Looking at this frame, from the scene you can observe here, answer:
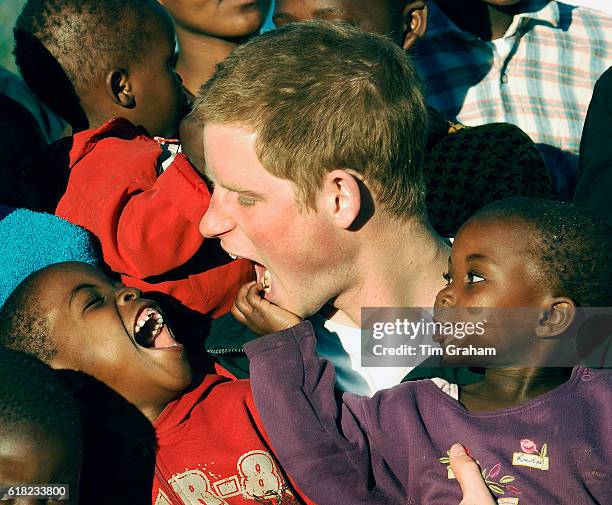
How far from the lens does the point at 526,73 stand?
4297 mm

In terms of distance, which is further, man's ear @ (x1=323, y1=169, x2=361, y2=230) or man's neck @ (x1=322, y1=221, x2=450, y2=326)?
man's neck @ (x1=322, y1=221, x2=450, y2=326)

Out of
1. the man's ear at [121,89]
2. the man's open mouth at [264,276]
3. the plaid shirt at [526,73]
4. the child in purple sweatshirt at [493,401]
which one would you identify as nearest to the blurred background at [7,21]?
the man's ear at [121,89]

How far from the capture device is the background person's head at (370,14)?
11.9ft

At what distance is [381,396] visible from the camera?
2430 millimetres

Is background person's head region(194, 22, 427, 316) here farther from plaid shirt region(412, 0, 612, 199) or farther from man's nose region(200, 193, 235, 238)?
plaid shirt region(412, 0, 612, 199)

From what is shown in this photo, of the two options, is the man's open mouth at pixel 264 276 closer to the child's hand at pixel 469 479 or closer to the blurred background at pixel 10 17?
the child's hand at pixel 469 479

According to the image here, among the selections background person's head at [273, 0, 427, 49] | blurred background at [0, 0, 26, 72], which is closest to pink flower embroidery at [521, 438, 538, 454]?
background person's head at [273, 0, 427, 49]

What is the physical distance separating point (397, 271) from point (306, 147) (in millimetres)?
491

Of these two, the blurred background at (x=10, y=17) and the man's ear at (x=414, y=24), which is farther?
the blurred background at (x=10, y=17)

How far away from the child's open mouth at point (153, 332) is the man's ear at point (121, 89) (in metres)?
1.11

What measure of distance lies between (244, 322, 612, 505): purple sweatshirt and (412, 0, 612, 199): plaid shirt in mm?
2019

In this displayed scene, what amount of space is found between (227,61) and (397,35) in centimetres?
146

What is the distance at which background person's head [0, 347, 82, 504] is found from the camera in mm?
2182

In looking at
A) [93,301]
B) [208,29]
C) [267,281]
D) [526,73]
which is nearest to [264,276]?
[267,281]
